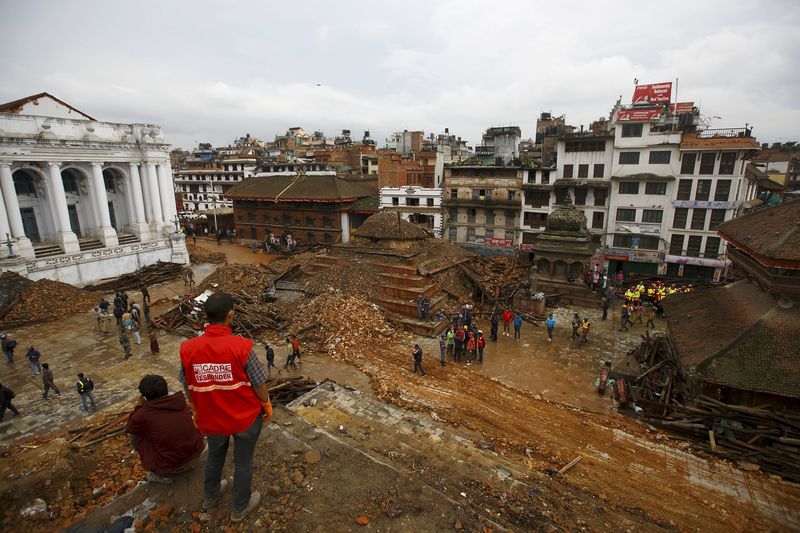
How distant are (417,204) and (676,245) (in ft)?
79.4

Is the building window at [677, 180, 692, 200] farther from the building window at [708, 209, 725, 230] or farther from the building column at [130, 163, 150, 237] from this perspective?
the building column at [130, 163, 150, 237]

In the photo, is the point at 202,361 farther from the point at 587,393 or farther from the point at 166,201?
the point at 166,201

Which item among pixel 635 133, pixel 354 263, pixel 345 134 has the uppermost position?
pixel 345 134

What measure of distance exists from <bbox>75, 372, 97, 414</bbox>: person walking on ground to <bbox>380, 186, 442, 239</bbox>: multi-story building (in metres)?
32.6

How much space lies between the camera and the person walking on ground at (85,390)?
13.1 m

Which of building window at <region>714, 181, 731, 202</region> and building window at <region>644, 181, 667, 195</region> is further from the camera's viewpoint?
building window at <region>644, 181, 667, 195</region>

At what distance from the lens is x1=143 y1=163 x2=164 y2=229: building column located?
3503 cm

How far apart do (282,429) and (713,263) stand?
3758 centimetres

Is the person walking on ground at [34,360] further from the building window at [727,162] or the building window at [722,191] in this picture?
the building window at [727,162]

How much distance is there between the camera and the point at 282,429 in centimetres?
732

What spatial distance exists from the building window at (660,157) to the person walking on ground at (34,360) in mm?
41636

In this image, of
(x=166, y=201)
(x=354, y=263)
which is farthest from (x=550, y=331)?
(x=166, y=201)

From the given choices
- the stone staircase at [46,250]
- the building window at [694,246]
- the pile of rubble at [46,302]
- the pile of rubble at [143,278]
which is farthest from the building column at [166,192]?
the building window at [694,246]

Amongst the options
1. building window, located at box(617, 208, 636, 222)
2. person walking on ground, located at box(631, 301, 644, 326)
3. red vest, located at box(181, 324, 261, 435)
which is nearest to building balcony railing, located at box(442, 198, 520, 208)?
building window, located at box(617, 208, 636, 222)
